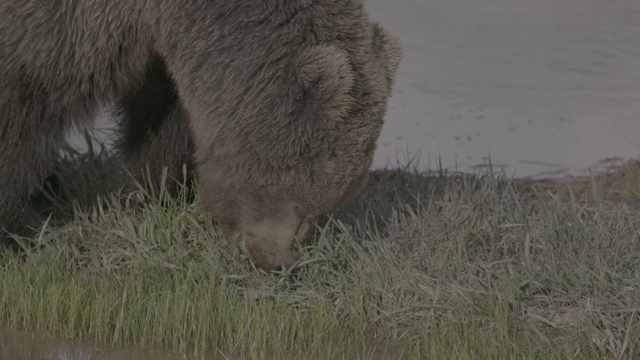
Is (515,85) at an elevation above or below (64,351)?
below

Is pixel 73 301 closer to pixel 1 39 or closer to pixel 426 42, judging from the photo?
pixel 1 39

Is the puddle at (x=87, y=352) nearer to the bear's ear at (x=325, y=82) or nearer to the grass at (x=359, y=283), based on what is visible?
the grass at (x=359, y=283)

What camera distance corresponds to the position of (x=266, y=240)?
6070mm

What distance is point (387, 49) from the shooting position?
6082 millimetres

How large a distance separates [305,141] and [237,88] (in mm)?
384

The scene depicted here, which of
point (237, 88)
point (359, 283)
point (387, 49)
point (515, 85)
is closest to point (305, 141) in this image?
point (237, 88)

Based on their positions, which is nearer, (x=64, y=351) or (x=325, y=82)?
(x=325, y=82)

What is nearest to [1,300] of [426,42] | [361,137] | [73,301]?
[73,301]

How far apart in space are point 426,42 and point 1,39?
17.4 feet

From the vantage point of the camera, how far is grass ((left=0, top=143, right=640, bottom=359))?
5926 mm

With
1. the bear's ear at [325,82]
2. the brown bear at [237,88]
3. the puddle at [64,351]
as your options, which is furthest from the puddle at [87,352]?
the bear's ear at [325,82]

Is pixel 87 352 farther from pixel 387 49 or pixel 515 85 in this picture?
pixel 515 85

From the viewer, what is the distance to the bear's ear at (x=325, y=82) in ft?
18.6

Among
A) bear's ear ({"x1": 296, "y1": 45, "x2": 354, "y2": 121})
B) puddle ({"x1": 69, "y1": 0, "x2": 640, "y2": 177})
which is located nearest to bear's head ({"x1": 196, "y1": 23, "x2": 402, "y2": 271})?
A: bear's ear ({"x1": 296, "y1": 45, "x2": 354, "y2": 121})
